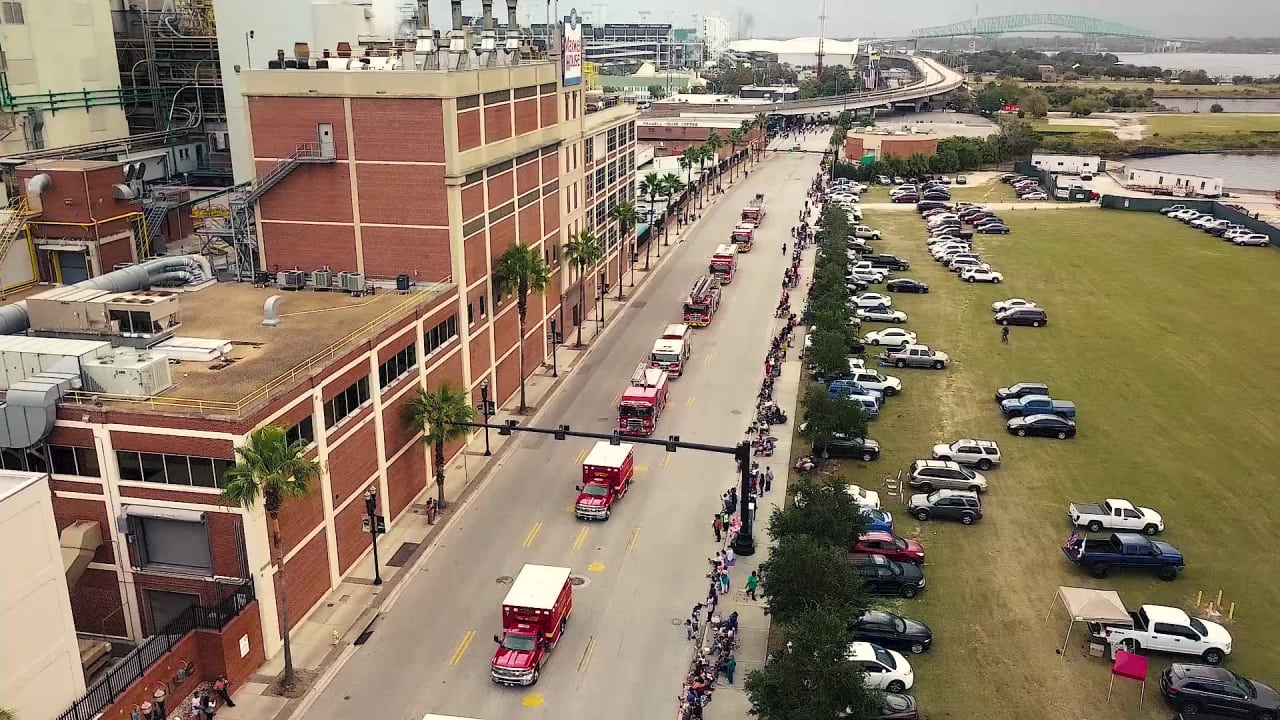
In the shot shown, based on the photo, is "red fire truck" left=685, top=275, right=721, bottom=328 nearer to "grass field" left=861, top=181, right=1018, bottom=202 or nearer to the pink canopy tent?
the pink canopy tent

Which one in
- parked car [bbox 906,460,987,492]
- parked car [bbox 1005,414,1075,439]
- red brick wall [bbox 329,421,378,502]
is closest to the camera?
red brick wall [bbox 329,421,378,502]

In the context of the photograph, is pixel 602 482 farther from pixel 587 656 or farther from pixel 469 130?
pixel 469 130

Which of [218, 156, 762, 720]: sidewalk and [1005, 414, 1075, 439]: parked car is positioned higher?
[1005, 414, 1075, 439]: parked car

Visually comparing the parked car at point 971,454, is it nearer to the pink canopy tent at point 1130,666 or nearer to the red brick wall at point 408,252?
the pink canopy tent at point 1130,666

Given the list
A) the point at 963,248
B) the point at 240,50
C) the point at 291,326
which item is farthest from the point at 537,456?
the point at 963,248

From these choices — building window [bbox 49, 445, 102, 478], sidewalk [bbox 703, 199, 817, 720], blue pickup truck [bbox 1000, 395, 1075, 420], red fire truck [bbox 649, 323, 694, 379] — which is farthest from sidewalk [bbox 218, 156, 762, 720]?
blue pickup truck [bbox 1000, 395, 1075, 420]

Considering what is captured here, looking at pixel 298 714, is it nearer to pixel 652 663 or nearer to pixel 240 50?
pixel 652 663

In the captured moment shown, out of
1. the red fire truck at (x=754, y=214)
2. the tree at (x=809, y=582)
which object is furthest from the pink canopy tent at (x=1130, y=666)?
the red fire truck at (x=754, y=214)
